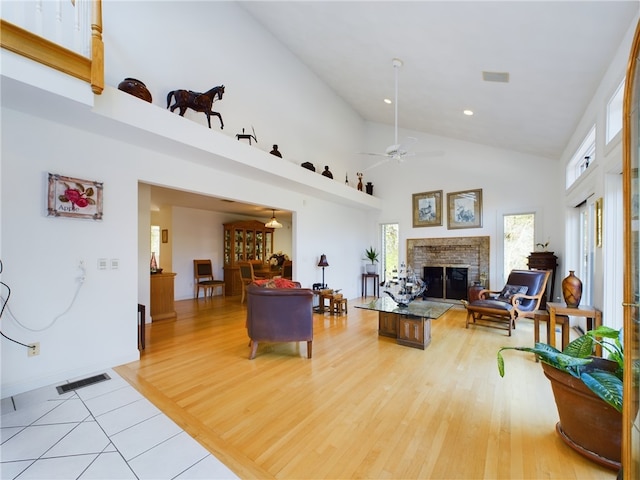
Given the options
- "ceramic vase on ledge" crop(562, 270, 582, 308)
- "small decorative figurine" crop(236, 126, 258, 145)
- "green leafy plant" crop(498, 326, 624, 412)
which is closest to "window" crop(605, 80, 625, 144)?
"ceramic vase on ledge" crop(562, 270, 582, 308)

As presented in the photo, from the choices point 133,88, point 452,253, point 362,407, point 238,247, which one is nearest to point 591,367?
A: point 362,407

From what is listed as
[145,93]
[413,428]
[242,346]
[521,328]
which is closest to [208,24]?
[145,93]

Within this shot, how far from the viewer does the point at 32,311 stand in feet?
8.45

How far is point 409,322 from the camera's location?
3717 mm

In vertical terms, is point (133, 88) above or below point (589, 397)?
above

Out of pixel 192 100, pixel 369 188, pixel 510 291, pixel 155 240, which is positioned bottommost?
pixel 510 291

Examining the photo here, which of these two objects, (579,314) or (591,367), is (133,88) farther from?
(579,314)

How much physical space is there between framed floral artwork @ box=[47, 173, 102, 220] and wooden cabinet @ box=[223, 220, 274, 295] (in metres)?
5.38

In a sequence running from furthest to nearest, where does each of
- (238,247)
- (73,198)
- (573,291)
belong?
(238,247)
(573,291)
(73,198)

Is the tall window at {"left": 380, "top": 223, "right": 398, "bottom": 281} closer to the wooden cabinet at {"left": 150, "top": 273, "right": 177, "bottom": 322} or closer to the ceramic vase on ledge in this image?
the ceramic vase on ledge

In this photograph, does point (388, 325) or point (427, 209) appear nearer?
point (388, 325)

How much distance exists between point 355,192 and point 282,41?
3352 millimetres

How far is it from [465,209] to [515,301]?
2.98 meters

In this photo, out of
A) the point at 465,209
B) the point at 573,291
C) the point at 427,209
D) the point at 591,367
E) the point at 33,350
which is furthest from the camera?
the point at 427,209
